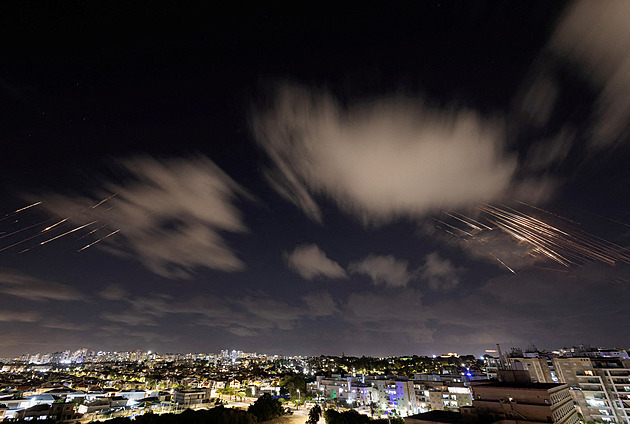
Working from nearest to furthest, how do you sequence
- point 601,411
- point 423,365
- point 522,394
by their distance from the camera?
point 522,394
point 601,411
point 423,365

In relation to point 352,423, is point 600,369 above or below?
above

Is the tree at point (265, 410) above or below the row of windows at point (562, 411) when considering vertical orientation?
below

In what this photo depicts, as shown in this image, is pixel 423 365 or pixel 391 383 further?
pixel 423 365

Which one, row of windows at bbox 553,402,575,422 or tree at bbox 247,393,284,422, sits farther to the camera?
tree at bbox 247,393,284,422

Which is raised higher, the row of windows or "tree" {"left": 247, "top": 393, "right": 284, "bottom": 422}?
the row of windows

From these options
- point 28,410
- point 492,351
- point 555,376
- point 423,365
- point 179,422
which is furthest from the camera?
point 492,351

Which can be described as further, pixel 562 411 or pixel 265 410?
pixel 265 410

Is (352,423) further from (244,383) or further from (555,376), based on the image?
(244,383)

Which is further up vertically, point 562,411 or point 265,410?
point 562,411

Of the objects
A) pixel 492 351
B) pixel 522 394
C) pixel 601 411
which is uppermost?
pixel 492 351

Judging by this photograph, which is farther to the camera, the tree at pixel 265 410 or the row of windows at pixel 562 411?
the tree at pixel 265 410

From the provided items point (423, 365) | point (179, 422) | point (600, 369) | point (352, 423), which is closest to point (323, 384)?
point (352, 423)
